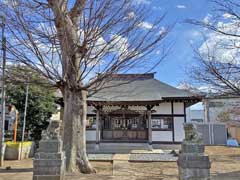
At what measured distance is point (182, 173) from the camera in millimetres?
5180

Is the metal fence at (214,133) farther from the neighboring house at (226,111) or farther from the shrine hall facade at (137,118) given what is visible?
the shrine hall facade at (137,118)

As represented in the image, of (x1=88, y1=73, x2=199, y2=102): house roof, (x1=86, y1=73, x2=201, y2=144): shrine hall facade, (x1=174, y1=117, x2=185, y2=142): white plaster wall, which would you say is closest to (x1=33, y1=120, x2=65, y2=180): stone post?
(x1=88, y1=73, x2=199, y2=102): house roof

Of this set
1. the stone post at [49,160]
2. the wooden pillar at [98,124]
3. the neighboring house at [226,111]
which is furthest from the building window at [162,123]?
the stone post at [49,160]

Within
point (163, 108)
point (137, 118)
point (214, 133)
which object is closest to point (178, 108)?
point (163, 108)

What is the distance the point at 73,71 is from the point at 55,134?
225 cm

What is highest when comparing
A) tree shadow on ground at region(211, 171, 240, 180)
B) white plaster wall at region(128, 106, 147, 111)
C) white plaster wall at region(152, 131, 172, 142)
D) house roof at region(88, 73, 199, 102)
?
house roof at region(88, 73, 199, 102)

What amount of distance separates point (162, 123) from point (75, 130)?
9408 millimetres

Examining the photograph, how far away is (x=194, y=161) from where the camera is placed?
5.10 m

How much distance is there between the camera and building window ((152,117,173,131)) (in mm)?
15781

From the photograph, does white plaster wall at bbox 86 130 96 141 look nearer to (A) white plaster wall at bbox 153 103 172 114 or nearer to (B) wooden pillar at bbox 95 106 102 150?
(B) wooden pillar at bbox 95 106 102 150

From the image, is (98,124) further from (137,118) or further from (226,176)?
(226,176)

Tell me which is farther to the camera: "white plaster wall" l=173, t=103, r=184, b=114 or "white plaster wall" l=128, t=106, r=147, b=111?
"white plaster wall" l=173, t=103, r=184, b=114

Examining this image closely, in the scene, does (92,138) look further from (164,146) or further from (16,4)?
(16,4)

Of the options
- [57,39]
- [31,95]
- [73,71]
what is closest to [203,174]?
[73,71]
